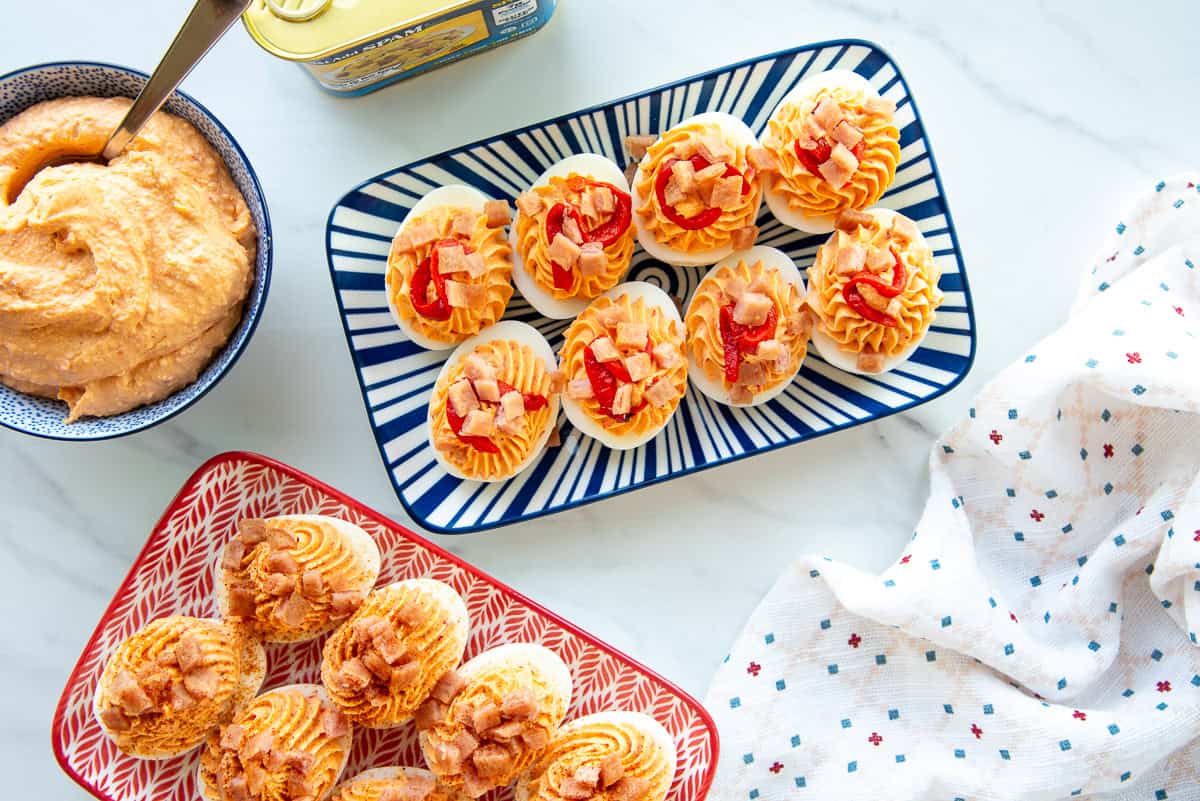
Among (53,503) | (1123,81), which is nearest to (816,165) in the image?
(1123,81)

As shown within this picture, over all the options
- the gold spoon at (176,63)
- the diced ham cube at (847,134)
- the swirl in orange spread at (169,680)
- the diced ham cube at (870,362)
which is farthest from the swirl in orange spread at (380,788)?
the diced ham cube at (847,134)

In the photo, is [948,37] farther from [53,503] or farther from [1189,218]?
[53,503]

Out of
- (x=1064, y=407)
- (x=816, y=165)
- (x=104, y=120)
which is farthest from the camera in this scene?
(x=1064, y=407)

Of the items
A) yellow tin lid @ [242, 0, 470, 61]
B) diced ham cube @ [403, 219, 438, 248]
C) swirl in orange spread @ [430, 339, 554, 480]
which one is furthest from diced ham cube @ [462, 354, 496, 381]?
yellow tin lid @ [242, 0, 470, 61]

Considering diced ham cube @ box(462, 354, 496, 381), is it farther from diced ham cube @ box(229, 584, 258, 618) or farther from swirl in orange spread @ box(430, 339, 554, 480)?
diced ham cube @ box(229, 584, 258, 618)

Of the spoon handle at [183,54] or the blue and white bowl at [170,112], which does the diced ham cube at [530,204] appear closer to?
the blue and white bowl at [170,112]

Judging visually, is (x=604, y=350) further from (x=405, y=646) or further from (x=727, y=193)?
(x=405, y=646)
